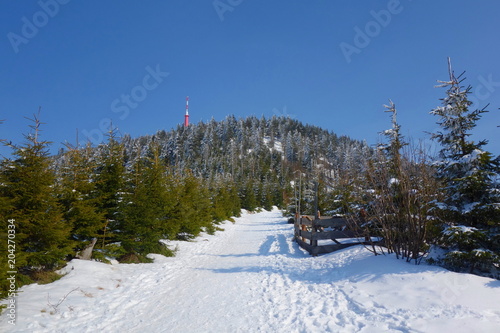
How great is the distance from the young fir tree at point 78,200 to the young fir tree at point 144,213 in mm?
1050

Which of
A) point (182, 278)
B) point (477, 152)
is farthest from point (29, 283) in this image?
point (477, 152)

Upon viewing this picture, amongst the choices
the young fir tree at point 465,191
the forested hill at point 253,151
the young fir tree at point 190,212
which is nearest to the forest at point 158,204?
the young fir tree at point 465,191

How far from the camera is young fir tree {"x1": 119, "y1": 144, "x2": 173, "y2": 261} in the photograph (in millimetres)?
9680

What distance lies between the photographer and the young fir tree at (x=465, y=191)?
578 cm

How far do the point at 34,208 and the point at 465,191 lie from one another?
11.2 m

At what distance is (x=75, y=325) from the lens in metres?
4.76

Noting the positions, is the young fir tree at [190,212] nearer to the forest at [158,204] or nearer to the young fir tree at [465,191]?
the forest at [158,204]

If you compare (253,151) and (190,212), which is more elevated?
(253,151)

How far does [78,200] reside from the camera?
26.9ft

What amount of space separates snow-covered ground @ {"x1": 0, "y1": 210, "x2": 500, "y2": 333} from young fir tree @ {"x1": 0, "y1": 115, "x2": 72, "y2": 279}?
754mm

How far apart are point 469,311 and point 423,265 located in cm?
228

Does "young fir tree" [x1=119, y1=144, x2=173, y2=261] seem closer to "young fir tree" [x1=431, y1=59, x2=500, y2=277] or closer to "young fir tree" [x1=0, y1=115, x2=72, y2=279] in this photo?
"young fir tree" [x1=0, y1=115, x2=72, y2=279]

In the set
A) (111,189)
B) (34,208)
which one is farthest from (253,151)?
(34,208)

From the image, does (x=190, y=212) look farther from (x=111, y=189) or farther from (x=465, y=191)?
(x=465, y=191)
